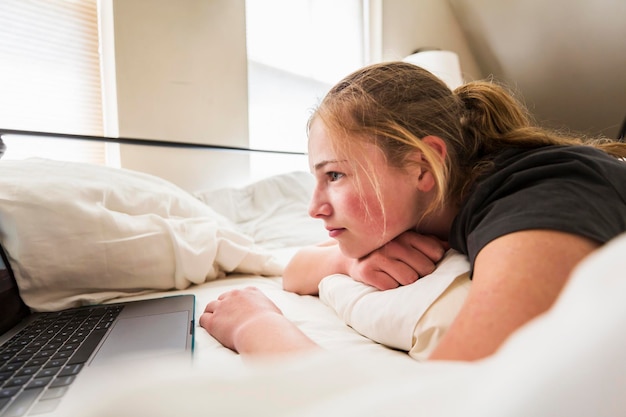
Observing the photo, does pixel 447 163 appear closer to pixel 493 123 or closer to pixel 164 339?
pixel 493 123

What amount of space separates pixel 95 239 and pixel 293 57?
1.72 meters

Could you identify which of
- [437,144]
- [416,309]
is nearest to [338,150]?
[437,144]

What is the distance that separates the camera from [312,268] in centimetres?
75

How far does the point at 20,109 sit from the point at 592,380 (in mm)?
1562

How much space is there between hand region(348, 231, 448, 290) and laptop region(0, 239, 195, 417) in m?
0.28

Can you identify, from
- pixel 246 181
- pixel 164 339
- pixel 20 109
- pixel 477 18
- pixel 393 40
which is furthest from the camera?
pixel 477 18

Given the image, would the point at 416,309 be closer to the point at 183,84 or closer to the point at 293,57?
the point at 183,84

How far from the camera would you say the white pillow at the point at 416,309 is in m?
0.42

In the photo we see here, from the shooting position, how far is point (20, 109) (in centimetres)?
120

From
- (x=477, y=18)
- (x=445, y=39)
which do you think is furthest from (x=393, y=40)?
(x=477, y=18)

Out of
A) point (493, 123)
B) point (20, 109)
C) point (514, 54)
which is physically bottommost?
point (493, 123)

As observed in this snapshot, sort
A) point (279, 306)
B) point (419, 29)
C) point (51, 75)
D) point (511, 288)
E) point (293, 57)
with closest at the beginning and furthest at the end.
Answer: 1. point (511, 288)
2. point (279, 306)
3. point (51, 75)
4. point (293, 57)
5. point (419, 29)

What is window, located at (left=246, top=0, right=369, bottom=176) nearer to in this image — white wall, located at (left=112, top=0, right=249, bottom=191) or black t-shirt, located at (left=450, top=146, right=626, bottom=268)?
white wall, located at (left=112, top=0, right=249, bottom=191)

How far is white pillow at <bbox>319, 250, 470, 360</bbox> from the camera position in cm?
Result: 42
